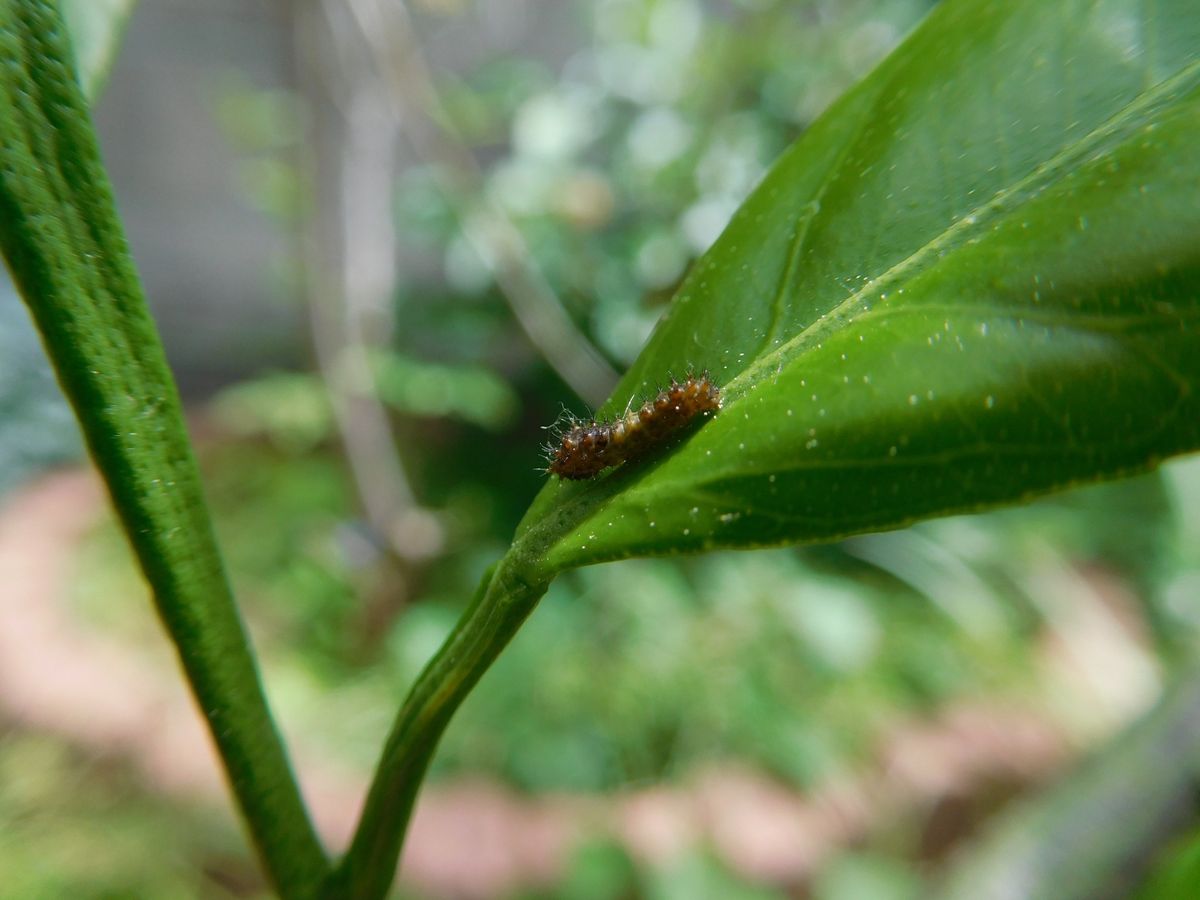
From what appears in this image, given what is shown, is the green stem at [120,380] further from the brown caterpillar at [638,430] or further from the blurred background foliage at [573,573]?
the blurred background foliage at [573,573]

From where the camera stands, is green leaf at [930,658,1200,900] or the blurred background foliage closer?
green leaf at [930,658,1200,900]

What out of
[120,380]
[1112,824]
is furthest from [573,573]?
[120,380]

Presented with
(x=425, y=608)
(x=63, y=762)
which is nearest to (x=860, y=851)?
(x=425, y=608)

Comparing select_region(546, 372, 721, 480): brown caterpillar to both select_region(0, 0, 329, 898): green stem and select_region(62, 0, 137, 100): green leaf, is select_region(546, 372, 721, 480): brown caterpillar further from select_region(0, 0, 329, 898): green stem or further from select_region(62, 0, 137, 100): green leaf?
select_region(62, 0, 137, 100): green leaf

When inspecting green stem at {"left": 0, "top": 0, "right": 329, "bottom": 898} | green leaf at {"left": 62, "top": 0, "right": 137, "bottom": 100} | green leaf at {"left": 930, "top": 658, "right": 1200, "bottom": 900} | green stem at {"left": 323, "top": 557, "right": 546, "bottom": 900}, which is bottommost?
green leaf at {"left": 930, "top": 658, "right": 1200, "bottom": 900}

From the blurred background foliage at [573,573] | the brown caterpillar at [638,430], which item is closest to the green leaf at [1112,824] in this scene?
the brown caterpillar at [638,430]

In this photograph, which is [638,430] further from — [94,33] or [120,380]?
[94,33]

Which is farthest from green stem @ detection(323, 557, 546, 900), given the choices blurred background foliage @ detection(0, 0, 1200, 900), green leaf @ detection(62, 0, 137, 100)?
blurred background foliage @ detection(0, 0, 1200, 900)
